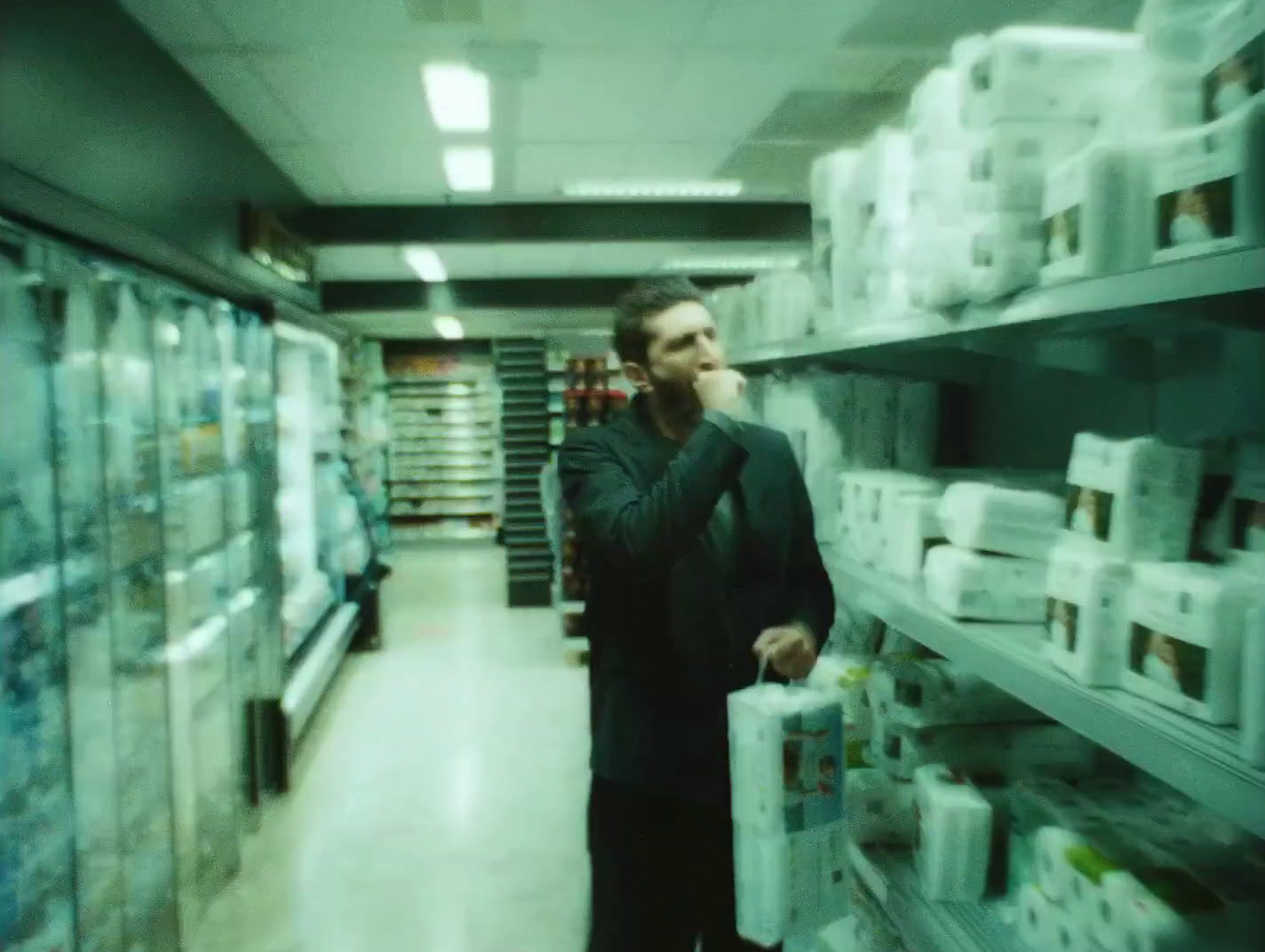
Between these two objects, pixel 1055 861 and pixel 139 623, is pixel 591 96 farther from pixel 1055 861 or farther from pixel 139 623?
pixel 1055 861

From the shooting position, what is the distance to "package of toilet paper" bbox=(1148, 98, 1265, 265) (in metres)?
1.01

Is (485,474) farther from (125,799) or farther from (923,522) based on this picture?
(923,522)

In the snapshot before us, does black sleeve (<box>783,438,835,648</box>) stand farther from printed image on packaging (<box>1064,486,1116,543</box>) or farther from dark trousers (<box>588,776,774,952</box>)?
printed image on packaging (<box>1064,486,1116,543</box>)

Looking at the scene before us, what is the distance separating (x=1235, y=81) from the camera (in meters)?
1.12

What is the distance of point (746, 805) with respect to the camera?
1.64 m

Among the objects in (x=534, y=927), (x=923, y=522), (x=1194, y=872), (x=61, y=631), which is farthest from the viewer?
(x=534, y=927)

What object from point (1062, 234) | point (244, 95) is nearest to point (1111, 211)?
point (1062, 234)

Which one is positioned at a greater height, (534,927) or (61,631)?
(61,631)

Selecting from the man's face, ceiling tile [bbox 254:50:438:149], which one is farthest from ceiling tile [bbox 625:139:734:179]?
the man's face

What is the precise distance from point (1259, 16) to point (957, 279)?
20.5 inches

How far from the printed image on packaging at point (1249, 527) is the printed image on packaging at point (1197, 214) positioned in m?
0.35

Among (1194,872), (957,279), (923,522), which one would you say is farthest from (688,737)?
(957,279)

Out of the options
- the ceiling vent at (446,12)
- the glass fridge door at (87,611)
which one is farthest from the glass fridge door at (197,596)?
the ceiling vent at (446,12)

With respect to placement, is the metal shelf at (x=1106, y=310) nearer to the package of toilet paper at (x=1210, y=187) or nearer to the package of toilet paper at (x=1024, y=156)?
the package of toilet paper at (x=1210, y=187)
